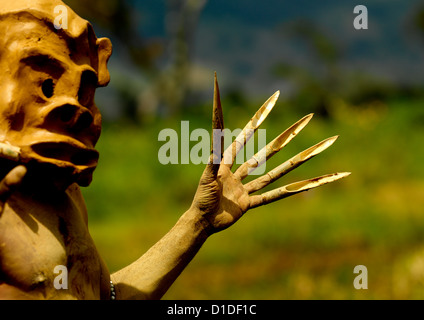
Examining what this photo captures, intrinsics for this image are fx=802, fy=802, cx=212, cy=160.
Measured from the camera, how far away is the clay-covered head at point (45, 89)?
223 centimetres

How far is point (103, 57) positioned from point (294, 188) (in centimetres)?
73

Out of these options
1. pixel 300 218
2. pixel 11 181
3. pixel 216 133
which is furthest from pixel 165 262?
pixel 300 218

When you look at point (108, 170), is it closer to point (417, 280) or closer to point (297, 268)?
point (297, 268)

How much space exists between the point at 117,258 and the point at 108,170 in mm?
2629

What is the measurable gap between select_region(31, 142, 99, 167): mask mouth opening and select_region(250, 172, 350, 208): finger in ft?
1.89

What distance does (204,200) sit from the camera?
258 cm

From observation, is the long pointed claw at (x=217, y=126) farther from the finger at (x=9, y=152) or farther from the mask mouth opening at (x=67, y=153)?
the finger at (x=9, y=152)

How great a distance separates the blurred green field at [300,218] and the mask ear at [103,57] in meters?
5.02

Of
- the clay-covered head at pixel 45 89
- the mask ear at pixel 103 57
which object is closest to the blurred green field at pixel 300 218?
the mask ear at pixel 103 57

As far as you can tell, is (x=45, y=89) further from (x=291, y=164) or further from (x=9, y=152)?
(x=291, y=164)

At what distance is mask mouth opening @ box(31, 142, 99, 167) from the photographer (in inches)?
87.0

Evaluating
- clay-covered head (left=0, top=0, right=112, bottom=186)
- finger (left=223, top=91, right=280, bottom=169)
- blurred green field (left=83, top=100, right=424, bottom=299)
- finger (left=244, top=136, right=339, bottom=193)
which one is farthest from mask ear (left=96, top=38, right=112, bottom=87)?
blurred green field (left=83, top=100, right=424, bottom=299)
